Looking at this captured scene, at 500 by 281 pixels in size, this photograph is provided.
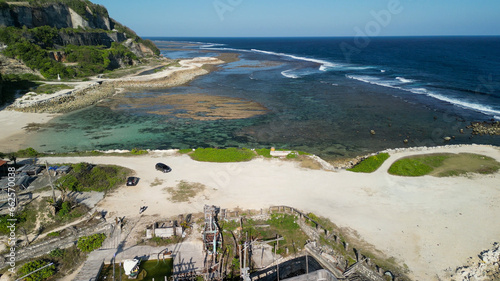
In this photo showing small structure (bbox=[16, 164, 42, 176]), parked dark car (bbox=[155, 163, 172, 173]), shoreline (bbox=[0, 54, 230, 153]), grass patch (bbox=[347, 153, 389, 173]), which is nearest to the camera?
small structure (bbox=[16, 164, 42, 176])

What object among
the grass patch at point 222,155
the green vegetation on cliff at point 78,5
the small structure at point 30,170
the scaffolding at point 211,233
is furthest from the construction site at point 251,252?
the green vegetation on cliff at point 78,5

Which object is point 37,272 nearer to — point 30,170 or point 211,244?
point 211,244

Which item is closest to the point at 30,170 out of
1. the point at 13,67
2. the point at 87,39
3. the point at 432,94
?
the point at 13,67

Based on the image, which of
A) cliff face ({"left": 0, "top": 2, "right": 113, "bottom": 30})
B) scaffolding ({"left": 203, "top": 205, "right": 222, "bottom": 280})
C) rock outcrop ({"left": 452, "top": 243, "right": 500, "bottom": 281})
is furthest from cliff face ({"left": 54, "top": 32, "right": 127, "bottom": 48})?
rock outcrop ({"left": 452, "top": 243, "right": 500, "bottom": 281})

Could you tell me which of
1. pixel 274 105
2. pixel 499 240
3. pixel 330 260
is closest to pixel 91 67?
pixel 274 105

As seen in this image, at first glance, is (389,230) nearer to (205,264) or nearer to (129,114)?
(205,264)

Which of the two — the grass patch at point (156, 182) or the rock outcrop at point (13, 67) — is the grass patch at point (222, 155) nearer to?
the grass patch at point (156, 182)

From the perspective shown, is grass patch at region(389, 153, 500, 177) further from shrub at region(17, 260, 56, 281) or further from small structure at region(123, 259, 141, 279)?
shrub at region(17, 260, 56, 281)
